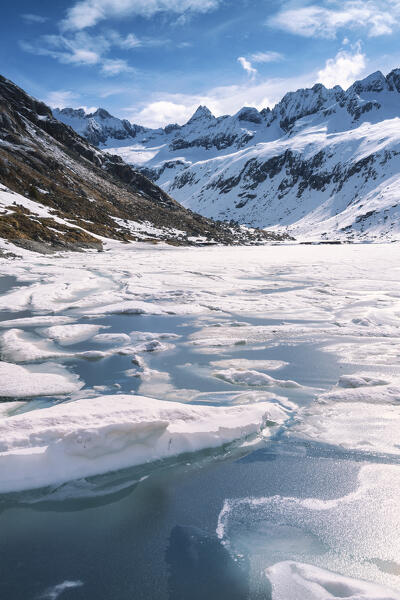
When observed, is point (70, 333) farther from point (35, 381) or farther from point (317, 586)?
point (317, 586)

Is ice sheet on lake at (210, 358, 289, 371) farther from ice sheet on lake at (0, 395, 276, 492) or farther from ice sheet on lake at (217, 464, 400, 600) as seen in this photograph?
ice sheet on lake at (217, 464, 400, 600)

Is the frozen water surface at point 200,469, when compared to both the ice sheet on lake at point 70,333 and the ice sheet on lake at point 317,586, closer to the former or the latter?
the ice sheet on lake at point 317,586

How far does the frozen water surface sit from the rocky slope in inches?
966

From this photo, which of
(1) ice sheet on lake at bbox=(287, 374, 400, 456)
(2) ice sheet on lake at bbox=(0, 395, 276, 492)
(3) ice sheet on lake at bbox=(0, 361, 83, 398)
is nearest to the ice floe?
(1) ice sheet on lake at bbox=(287, 374, 400, 456)

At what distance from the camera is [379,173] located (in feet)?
522

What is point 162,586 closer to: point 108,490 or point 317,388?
point 108,490

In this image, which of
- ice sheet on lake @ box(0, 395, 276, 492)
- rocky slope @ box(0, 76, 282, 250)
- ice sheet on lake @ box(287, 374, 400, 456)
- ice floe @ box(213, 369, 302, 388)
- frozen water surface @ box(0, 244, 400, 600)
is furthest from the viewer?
rocky slope @ box(0, 76, 282, 250)

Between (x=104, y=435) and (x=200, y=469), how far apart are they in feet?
3.38

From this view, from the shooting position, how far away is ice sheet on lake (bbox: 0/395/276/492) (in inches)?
140

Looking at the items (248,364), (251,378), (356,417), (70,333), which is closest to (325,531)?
(356,417)

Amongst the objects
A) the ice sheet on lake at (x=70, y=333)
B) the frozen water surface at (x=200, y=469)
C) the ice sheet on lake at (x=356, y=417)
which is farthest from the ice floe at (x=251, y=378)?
the ice sheet on lake at (x=70, y=333)

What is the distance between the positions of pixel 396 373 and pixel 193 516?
452 cm

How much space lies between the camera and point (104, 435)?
388 centimetres

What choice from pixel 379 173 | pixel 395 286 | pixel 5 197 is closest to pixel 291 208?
pixel 379 173
